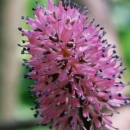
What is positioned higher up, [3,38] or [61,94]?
[3,38]

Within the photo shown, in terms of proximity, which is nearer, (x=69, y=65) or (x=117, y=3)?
(x=69, y=65)

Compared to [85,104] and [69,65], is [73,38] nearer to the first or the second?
[69,65]

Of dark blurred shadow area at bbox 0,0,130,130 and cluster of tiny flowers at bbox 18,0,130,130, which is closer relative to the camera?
cluster of tiny flowers at bbox 18,0,130,130

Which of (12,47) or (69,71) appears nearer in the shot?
(69,71)

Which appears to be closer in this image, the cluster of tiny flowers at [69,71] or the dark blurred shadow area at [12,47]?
the cluster of tiny flowers at [69,71]

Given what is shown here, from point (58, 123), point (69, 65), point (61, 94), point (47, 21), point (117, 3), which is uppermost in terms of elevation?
point (117, 3)

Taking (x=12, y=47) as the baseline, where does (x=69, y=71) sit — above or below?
below

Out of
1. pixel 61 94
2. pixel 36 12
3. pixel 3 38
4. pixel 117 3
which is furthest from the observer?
pixel 117 3

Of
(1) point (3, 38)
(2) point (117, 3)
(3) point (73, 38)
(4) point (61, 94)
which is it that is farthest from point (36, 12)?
(2) point (117, 3)
